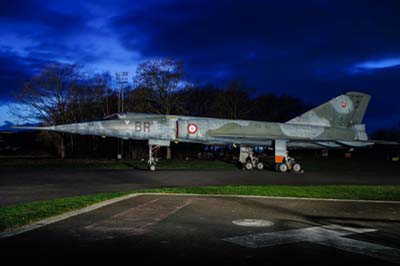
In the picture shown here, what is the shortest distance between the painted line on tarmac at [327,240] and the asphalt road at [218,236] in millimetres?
15

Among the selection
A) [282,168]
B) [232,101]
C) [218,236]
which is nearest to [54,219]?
[218,236]

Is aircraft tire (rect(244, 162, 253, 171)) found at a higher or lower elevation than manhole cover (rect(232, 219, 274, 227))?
higher

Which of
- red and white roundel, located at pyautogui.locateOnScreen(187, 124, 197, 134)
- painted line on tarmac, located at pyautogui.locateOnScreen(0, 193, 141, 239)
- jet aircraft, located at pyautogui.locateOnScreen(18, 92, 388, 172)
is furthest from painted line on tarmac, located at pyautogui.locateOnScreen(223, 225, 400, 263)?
red and white roundel, located at pyautogui.locateOnScreen(187, 124, 197, 134)

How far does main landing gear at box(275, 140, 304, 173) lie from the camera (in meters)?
23.3

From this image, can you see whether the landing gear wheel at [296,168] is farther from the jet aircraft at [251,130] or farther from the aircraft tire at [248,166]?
the aircraft tire at [248,166]

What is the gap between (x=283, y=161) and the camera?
2367 cm

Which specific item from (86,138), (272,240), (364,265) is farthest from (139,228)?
(86,138)

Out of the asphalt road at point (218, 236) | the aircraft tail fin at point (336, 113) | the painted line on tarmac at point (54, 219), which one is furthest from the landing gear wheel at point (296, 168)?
the painted line on tarmac at point (54, 219)

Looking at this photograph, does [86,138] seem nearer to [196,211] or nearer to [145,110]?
[145,110]

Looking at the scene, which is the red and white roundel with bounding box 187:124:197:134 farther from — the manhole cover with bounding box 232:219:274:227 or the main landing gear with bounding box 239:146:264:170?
the manhole cover with bounding box 232:219:274:227

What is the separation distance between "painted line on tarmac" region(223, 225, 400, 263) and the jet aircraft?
53.1ft

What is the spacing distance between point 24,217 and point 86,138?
150ft

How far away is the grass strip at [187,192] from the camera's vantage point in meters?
8.03

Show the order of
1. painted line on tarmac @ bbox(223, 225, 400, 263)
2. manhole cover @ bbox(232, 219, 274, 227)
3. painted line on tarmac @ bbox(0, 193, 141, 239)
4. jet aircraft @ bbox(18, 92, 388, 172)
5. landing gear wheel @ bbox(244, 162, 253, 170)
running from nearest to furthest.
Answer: painted line on tarmac @ bbox(223, 225, 400, 263) → painted line on tarmac @ bbox(0, 193, 141, 239) → manhole cover @ bbox(232, 219, 274, 227) → jet aircraft @ bbox(18, 92, 388, 172) → landing gear wheel @ bbox(244, 162, 253, 170)
